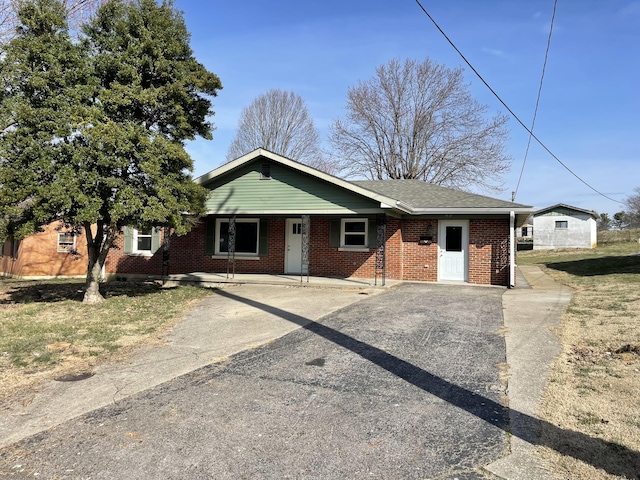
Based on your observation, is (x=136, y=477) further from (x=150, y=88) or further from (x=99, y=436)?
(x=150, y=88)

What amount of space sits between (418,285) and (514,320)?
17.6ft

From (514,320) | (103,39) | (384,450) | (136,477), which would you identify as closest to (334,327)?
(514,320)

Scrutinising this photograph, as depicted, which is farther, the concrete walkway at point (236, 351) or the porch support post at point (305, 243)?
the porch support post at point (305, 243)

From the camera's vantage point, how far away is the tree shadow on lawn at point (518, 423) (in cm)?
292

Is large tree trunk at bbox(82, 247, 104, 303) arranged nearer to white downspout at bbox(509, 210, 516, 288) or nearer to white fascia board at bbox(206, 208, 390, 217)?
white fascia board at bbox(206, 208, 390, 217)

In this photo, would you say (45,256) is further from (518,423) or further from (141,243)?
(518,423)

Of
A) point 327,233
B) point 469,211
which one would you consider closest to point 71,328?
point 327,233

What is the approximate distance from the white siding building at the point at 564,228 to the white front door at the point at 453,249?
2705 centimetres

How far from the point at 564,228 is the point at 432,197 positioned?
1109 inches

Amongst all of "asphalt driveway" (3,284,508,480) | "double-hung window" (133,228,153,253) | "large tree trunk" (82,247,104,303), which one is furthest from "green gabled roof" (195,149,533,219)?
"asphalt driveway" (3,284,508,480)

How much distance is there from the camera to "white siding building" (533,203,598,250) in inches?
1416

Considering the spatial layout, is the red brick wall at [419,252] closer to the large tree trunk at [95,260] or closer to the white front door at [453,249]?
the white front door at [453,249]

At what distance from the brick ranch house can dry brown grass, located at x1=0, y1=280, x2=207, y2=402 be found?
3.13 meters

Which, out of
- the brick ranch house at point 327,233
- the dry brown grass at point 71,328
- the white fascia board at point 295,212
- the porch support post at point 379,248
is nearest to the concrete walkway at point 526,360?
the brick ranch house at point 327,233
